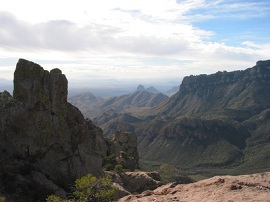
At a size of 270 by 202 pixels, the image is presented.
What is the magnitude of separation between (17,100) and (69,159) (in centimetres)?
1071

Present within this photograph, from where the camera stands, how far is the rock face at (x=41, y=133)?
146ft

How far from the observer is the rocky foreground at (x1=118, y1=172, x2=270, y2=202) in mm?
30625

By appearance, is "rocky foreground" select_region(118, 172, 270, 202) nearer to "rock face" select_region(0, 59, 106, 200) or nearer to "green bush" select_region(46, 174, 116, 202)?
"green bush" select_region(46, 174, 116, 202)

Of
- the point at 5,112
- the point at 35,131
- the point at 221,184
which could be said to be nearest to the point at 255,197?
the point at 221,184

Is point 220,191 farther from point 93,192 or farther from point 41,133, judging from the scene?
point 41,133

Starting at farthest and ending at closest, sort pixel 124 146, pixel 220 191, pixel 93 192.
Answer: pixel 124 146 → pixel 93 192 → pixel 220 191

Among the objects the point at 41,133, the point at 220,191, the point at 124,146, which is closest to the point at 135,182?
the point at 41,133

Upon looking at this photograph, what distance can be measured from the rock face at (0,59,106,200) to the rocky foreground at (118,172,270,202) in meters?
14.4

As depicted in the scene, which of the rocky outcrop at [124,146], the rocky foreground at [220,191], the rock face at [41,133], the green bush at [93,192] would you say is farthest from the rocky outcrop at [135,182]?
the rocky outcrop at [124,146]

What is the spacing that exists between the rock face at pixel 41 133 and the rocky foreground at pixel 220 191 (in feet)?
47.4

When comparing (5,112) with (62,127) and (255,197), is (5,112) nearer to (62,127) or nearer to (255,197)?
(62,127)

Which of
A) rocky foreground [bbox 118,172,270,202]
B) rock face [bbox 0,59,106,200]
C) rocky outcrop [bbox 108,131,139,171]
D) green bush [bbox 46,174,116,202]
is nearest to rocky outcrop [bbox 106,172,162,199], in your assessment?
rock face [bbox 0,59,106,200]

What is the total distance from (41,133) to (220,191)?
83.1 feet

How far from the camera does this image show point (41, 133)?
47250 millimetres
